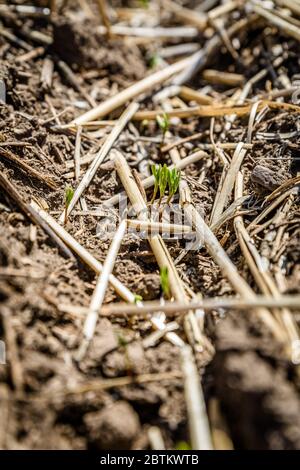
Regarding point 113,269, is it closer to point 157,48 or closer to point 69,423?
point 69,423

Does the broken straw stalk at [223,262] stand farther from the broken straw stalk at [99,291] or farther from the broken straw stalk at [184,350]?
the broken straw stalk at [99,291]

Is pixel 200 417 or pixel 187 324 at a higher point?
pixel 187 324

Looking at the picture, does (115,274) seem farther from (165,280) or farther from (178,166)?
(178,166)

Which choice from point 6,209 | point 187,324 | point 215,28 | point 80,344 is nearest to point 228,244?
point 187,324

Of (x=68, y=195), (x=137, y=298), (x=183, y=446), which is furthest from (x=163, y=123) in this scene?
(x=183, y=446)

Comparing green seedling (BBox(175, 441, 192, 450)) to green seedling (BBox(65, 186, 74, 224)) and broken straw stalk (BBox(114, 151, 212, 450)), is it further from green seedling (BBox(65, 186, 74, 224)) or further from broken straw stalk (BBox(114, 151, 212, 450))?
green seedling (BBox(65, 186, 74, 224))

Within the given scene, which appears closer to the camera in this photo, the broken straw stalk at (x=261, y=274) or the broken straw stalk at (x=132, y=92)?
the broken straw stalk at (x=261, y=274)

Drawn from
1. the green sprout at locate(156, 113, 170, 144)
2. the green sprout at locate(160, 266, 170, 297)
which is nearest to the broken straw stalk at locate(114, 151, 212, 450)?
the green sprout at locate(160, 266, 170, 297)

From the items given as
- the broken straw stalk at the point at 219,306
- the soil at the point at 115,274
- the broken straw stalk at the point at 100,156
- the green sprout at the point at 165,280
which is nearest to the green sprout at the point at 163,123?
the soil at the point at 115,274
